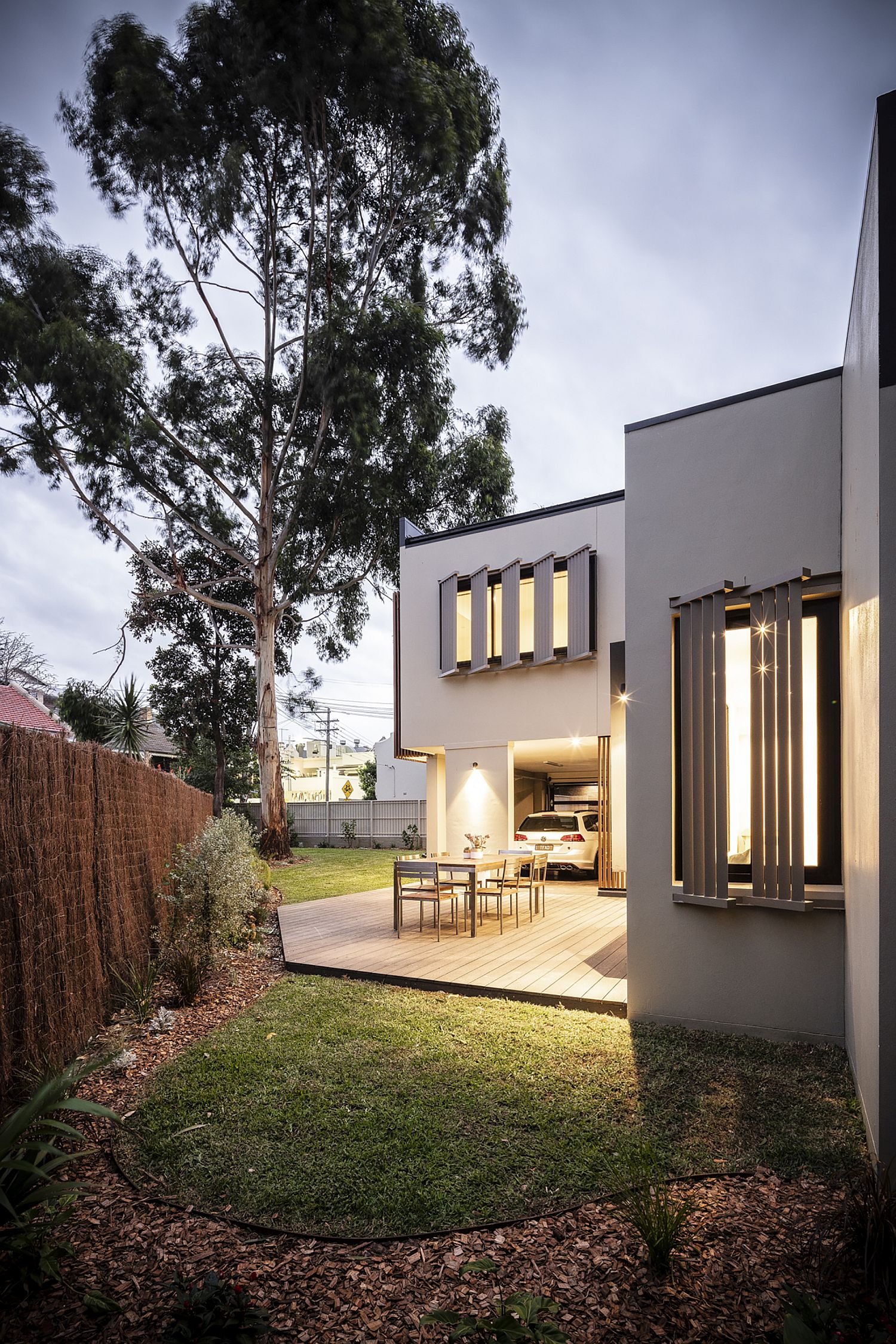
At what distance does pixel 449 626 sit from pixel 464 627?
0.34 meters

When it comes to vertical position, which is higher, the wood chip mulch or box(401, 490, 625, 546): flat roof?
box(401, 490, 625, 546): flat roof

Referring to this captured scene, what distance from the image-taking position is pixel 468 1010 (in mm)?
5207

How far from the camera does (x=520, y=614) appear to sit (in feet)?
43.5

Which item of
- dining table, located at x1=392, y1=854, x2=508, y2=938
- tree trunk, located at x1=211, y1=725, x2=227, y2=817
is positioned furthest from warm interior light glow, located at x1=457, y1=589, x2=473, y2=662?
tree trunk, located at x1=211, y1=725, x2=227, y2=817

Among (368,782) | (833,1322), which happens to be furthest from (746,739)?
(368,782)

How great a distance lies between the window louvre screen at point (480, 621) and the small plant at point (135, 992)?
352 inches

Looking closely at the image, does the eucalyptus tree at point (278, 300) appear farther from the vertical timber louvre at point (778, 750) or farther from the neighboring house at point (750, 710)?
the vertical timber louvre at point (778, 750)

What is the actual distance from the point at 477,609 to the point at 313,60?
10706 mm

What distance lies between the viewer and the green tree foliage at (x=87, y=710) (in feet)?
66.8

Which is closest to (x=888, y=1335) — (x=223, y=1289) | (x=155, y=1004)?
(x=223, y=1289)

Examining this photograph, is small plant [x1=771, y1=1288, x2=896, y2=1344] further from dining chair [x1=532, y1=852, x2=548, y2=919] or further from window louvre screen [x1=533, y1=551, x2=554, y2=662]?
window louvre screen [x1=533, y1=551, x2=554, y2=662]

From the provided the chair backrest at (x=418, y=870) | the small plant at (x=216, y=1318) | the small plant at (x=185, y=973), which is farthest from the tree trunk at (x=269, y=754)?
the small plant at (x=216, y=1318)

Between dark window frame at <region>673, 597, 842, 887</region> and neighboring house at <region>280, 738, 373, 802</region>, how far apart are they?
37.5 m

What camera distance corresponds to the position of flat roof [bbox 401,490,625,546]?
12.5 meters
